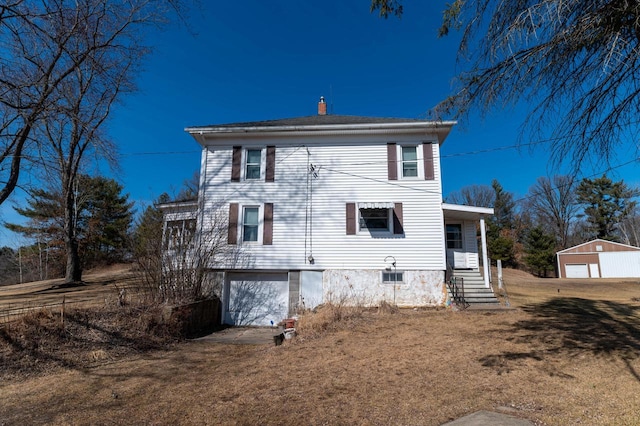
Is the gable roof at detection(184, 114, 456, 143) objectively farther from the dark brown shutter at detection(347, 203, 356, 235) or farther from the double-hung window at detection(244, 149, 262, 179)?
the dark brown shutter at detection(347, 203, 356, 235)

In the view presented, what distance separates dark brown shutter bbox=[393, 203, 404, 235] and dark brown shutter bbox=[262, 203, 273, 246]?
4617mm

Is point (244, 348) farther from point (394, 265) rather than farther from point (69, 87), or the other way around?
point (69, 87)

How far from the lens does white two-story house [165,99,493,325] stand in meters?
11.9

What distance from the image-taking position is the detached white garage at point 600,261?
30047 millimetres

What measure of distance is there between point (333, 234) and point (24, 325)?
28.5 ft

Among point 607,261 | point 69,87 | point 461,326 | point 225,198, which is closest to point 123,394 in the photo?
point 69,87

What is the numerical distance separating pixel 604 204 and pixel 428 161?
35.9 m

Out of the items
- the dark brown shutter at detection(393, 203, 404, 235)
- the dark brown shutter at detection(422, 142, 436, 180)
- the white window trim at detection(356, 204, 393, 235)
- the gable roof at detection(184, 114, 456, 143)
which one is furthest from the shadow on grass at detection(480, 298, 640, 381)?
the gable roof at detection(184, 114, 456, 143)

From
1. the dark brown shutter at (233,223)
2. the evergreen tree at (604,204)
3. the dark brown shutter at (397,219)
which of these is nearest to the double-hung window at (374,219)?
the dark brown shutter at (397,219)

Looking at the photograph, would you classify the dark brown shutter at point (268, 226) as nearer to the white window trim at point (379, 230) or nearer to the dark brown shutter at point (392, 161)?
the white window trim at point (379, 230)

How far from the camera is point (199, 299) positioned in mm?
10641

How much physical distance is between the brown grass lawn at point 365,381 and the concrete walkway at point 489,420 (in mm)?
148

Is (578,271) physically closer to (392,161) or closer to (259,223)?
(392,161)

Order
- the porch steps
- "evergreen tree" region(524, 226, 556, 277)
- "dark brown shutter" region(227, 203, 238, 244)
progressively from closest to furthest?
the porch steps, "dark brown shutter" region(227, 203, 238, 244), "evergreen tree" region(524, 226, 556, 277)
